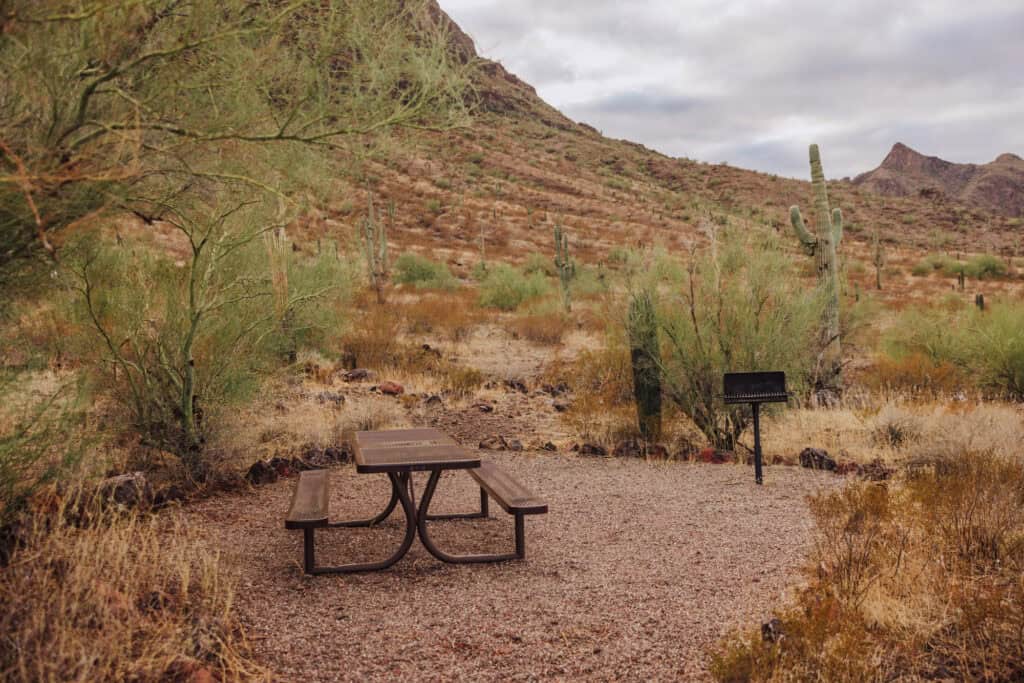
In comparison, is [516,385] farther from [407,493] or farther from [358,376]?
[407,493]

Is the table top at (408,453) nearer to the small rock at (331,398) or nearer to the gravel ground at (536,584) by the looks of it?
the gravel ground at (536,584)

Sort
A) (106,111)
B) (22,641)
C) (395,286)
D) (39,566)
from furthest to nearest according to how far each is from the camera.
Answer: (395,286) → (106,111) → (39,566) → (22,641)

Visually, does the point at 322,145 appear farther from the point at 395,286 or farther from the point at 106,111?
the point at 395,286

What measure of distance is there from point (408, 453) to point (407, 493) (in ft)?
1.08

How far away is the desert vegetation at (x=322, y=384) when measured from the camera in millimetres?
3885

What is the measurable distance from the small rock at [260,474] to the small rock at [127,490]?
1.30 metres

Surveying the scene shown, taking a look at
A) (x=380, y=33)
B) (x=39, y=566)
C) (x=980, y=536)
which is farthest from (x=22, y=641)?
(x=980, y=536)

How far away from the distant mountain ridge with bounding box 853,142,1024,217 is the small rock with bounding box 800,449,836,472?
127 meters

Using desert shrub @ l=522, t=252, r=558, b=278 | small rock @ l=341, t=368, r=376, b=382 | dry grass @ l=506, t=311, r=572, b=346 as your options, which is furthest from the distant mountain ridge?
small rock @ l=341, t=368, r=376, b=382

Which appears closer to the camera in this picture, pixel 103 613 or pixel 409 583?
pixel 103 613

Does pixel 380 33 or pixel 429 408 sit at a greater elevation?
pixel 380 33

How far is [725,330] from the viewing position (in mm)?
9820

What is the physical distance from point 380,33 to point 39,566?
11.3 ft

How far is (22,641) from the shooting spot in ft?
11.1
